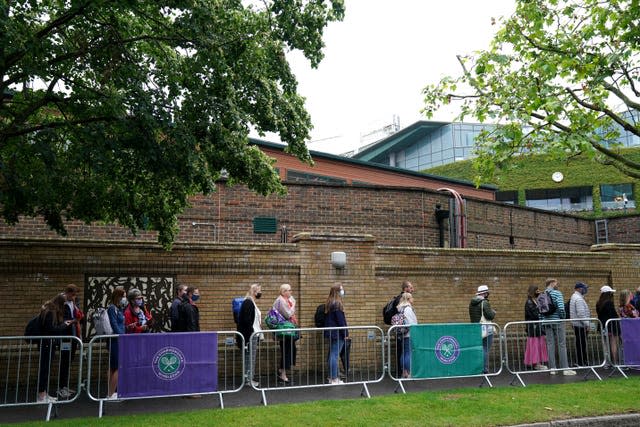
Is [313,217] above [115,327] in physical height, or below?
above

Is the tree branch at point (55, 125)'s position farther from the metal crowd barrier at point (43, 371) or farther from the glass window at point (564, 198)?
the glass window at point (564, 198)

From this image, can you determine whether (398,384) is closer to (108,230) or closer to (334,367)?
(334,367)

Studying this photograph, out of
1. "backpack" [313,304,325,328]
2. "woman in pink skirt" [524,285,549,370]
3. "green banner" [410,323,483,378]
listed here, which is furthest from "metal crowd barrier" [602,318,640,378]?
"backpack" [313,304,325,328]

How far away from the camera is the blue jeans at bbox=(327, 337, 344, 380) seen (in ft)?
31.5

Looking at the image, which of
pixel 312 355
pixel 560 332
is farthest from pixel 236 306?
pixel 560 332

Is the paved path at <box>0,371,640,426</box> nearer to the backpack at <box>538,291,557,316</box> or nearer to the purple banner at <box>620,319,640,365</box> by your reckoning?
the purple banner at <box>620,319,640,365</box>

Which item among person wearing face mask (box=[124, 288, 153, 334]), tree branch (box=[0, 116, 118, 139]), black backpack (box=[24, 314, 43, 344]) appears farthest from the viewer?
person wearing face mask (box=[124, 288, 153, 334])

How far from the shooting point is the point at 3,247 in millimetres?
9820

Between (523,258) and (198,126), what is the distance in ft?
28.7

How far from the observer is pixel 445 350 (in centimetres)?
941

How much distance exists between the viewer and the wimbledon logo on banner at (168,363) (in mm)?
8031

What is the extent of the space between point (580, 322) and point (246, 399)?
251 inches

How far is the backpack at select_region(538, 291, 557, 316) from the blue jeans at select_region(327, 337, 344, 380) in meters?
4.16

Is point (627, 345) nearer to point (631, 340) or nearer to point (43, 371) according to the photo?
point (631, 340)
